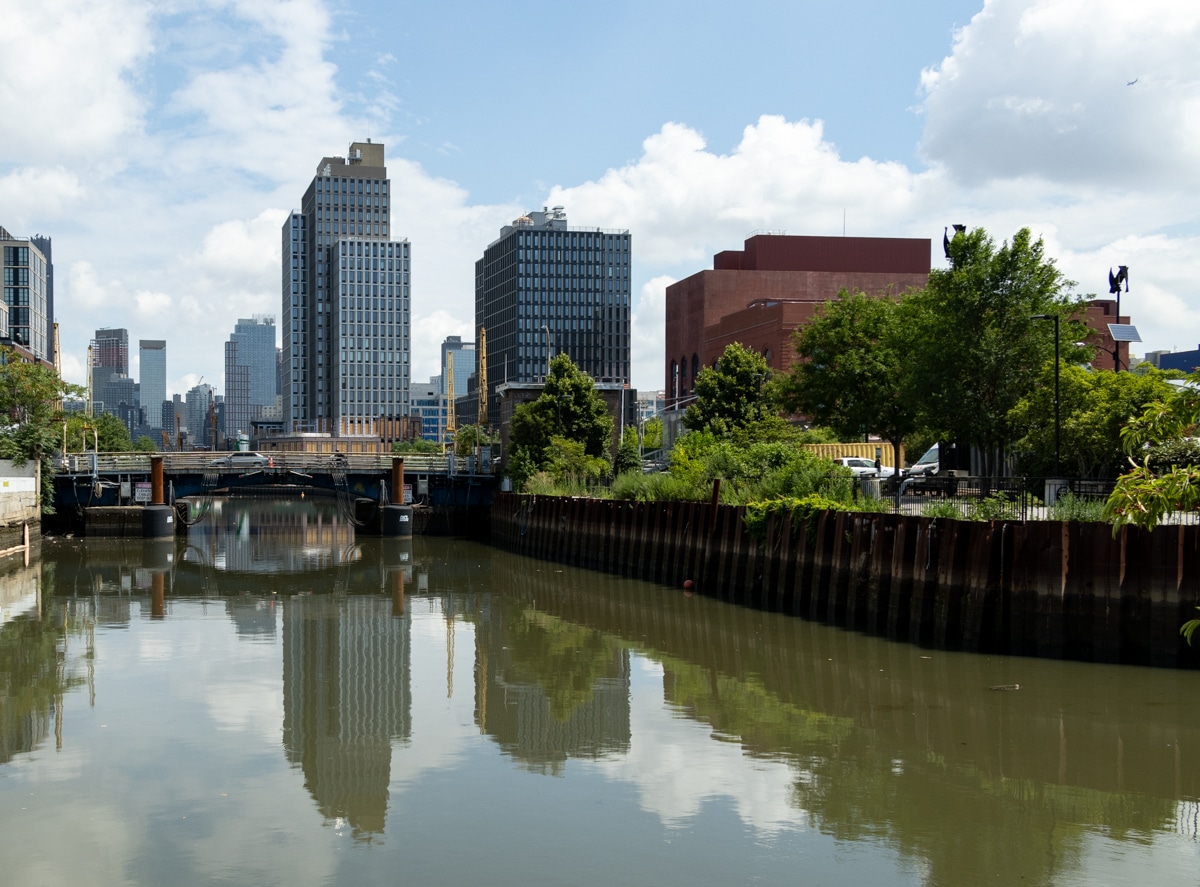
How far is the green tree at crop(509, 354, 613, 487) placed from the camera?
96.1 metres

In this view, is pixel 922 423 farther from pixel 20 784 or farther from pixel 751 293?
pixel 751 293

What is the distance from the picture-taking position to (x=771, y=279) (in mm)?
161750

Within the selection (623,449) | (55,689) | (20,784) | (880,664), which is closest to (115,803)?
(20,784)

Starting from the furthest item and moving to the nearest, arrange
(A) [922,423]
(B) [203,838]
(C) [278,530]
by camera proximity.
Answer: (C) [278,530]
(A) [922,423]
(B) [203,838]

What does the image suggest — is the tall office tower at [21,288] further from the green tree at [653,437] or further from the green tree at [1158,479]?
the green tree at [1158,479]

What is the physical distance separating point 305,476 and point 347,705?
2995 inches

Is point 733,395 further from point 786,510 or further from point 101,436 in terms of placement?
point 101,436

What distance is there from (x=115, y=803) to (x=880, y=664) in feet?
61.5

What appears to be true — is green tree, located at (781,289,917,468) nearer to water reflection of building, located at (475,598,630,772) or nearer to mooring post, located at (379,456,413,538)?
water reflection of building, located at (475,598,630,772)

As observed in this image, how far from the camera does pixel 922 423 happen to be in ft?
188

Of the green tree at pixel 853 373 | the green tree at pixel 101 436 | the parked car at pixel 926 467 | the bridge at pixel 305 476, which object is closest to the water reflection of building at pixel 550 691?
the green tree at pixel 853 373

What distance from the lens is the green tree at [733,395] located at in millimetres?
85625

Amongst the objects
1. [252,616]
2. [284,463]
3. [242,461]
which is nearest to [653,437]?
[284,463]

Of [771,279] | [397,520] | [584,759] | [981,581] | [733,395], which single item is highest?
[771,279]
